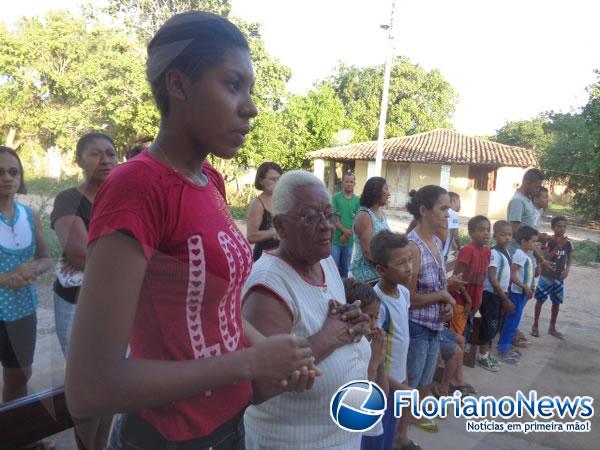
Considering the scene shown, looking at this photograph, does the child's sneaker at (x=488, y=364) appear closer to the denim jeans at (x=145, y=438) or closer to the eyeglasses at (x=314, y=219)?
the eyeglasses at (x=314, y=219)

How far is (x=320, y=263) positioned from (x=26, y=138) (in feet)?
3.12

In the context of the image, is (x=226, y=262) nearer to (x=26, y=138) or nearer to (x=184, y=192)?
(x=184, y=192)

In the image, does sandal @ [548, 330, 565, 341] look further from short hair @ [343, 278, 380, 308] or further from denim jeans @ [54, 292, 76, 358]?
denim jeans @ [54, 292, 76, 358]

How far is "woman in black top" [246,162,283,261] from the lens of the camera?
11.4ft

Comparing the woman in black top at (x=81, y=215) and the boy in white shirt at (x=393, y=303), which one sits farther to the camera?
the boy in white shirt at (x=393, y=303)

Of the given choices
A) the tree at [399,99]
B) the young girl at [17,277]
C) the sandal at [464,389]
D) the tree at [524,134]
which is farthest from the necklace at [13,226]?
the tree at [524,134]

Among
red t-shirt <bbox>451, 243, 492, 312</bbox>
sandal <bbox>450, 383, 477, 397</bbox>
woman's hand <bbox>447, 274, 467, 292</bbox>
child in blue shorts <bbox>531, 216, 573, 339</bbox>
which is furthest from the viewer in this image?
child in blue shorts <bbox>531, 216, 573, 339</bbox>

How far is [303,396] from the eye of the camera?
1.32m

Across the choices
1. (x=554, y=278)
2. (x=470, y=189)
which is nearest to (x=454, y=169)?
(x=470, y=189)

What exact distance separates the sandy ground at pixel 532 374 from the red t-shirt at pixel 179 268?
268 mm

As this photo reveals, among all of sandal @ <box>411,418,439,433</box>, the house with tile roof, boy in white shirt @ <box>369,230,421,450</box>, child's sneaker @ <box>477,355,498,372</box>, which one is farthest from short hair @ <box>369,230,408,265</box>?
the house with tile roof

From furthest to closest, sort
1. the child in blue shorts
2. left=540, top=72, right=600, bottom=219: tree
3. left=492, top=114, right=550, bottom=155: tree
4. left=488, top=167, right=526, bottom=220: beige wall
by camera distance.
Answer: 1. left=492, top=114, right=550, bottom=155: tree
2. left=488, top=167, right=526, bottom=220: beige wall
3. left=540, top=72, right=600, bottom=219: tree
4. the child in blue shorts

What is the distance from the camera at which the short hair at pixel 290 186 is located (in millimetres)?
1465

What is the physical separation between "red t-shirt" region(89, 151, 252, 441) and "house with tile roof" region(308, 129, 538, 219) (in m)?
18.0
